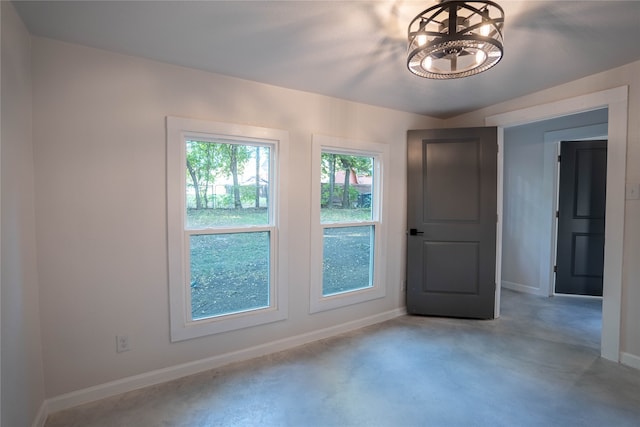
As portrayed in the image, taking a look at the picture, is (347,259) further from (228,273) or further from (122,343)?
(122,343)

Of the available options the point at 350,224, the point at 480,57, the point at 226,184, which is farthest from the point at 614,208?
the point at 226,184

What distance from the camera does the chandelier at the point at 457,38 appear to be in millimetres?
1365

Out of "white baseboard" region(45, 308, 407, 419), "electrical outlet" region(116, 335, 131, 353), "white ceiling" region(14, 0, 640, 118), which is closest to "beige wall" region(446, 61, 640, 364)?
"white ceiling" region(14, 0, 640, 118)

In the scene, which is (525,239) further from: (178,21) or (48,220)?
(48,220)

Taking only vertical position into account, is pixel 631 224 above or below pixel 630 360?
above

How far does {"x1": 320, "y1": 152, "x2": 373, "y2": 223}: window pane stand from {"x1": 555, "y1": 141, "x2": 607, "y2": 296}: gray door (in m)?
2.86

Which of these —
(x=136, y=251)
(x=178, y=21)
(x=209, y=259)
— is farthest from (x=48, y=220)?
(x=178, y=21)

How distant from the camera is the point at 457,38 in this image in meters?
1.34

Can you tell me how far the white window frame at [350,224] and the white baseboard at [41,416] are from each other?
6.13 ft

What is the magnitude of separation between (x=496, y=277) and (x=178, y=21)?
356 centimetres

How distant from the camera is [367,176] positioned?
326 cm

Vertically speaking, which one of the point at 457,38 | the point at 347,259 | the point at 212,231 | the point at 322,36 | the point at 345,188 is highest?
the point at 322,36

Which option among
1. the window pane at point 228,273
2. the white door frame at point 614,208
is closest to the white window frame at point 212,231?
the window pane at point 228,273

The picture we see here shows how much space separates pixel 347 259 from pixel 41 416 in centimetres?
243
